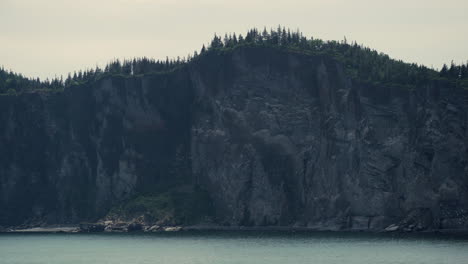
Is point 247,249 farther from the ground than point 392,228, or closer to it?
closer to it

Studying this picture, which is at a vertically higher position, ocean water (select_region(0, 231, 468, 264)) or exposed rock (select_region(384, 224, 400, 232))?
exposed rock (select_region(384, 224, 400, 232))

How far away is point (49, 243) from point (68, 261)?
48.2m

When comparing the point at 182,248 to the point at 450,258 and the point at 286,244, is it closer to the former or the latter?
the point at 286,244

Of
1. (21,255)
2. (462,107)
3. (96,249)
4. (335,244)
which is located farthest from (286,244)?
(462,107)

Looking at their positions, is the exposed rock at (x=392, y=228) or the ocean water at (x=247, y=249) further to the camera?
the exposed rock at (x=392, y=228)

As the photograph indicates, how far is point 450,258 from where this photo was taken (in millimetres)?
129750

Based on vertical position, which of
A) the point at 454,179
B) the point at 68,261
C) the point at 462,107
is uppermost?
the point at 462,107

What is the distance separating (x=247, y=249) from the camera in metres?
155

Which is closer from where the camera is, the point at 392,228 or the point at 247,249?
the point at 247,249

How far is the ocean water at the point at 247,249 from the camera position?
13600 cm

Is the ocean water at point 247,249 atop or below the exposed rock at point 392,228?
below

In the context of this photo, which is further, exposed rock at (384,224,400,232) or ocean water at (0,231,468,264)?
exposed rock at (384,224,400,232)

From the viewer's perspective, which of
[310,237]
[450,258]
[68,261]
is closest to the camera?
[450,258]

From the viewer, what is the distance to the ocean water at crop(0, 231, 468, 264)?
136m
